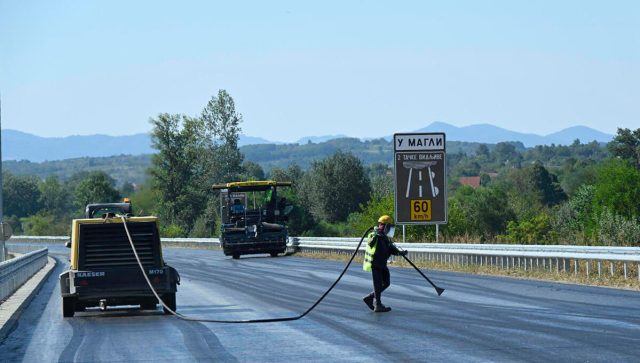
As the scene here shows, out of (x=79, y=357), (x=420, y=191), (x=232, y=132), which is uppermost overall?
(x=232, y=132)

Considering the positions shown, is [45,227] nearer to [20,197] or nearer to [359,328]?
[20,197]

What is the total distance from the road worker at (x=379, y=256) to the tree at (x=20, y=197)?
14381cm

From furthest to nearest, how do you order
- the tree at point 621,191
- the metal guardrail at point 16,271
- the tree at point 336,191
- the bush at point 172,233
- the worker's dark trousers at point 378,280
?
the tree at point 336,191, the bush at point 172,233, the tree at point 621,191, the metal guardrail at point 16,271, the worker's dark trousers at point 378,280

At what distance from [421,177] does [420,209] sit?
3.38 feet

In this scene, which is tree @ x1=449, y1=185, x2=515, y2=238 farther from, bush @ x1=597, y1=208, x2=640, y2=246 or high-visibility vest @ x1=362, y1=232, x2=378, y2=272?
high-visibility vest @ x1=362, y1=232, x2=378, y2=272

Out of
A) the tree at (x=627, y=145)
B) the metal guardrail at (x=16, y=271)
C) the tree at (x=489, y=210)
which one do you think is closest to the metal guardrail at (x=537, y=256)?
the metal guardrail at (x=16, y=271)

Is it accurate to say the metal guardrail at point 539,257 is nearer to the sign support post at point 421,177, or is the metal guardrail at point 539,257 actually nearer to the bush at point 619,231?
the sign support post at point 421,177

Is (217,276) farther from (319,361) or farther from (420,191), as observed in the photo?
(319,361)

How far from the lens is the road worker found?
1923 cm

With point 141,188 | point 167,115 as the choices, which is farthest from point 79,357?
point 167,115

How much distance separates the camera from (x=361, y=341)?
580 inches

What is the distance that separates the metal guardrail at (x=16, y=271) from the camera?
25781mm

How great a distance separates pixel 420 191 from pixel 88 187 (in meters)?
96.7

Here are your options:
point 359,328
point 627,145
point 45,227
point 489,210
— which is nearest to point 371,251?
point 359,328
